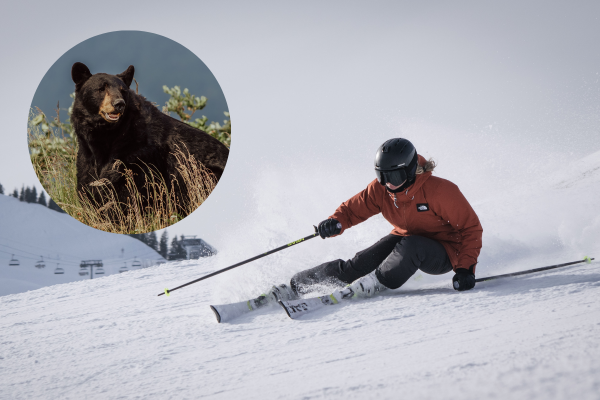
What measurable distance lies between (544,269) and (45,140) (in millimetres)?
3785

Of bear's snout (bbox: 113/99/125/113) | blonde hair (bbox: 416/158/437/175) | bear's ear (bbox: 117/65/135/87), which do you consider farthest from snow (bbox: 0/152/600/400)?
bear's ear (bbox: 117/65/135/87)

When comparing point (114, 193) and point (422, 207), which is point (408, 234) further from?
point (114, 193)

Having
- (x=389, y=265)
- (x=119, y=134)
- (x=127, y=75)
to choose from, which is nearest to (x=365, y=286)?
(x=389, y=265)

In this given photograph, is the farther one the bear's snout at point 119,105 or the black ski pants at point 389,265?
the bear's snout at point 119,105

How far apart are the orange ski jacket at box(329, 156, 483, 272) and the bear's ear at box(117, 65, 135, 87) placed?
1.95 m

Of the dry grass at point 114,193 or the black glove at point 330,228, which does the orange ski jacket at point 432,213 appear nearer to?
the black glove at point 330,228

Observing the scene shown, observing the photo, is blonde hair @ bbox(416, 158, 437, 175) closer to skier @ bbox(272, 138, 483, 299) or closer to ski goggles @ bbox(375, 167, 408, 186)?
skier @ bbox(272, 138, 483, 299)

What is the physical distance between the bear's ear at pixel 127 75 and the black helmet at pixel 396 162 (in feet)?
6.75

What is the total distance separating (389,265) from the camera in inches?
94.6

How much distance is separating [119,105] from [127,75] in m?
0.24

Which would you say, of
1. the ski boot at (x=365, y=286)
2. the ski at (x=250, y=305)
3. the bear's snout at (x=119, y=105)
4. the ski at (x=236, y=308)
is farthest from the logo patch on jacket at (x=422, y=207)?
the bear's snout at (x=119, y=105)

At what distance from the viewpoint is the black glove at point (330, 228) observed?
8.59ft

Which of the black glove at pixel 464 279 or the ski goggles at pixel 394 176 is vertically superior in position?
the ski goggles at pixel 394 176

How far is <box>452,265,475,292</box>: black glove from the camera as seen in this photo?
7.60 ft
